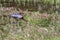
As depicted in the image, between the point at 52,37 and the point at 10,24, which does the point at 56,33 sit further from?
the point at 10,24

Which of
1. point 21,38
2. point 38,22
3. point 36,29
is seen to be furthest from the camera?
point 38,22

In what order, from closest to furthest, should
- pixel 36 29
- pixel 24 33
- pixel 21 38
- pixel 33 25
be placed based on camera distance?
pixel 21 38
pixel 24 33
pixel 36 29
pixel 33 25

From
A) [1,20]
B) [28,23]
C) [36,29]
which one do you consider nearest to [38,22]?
[28,23]

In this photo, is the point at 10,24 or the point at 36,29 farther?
the point at 10,24

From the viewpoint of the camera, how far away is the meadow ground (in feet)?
31.1

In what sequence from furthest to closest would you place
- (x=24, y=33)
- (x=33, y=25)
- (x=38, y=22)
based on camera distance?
(x=38, y=22) < (x=33, y=25) < (x=24, y=33)

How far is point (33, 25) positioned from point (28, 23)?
41cm

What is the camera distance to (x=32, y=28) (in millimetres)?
10406

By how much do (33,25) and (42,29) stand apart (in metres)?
0.78

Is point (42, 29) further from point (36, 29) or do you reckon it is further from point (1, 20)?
point (1, 20)

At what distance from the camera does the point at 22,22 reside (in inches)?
456

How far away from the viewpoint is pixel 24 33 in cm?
978

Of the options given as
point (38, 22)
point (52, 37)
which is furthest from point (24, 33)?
point (38, 22)

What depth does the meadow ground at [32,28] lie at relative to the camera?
947 cm
